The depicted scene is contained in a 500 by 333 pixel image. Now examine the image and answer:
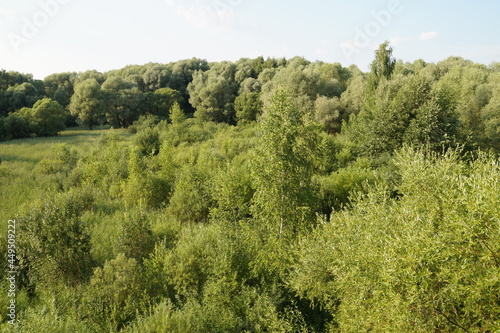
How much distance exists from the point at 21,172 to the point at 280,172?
35106mm

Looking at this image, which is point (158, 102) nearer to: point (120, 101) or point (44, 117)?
point (120, 101)

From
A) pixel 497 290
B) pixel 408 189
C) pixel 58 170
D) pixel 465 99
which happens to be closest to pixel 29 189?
pixel 58 170

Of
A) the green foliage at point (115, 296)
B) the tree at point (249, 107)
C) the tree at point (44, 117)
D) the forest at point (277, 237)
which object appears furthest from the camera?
the tree at point (249, 107)

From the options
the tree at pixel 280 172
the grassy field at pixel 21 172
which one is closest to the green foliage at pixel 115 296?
the tree at pixel 280 172

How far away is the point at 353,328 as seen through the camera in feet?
36.4

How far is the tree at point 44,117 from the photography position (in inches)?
2095

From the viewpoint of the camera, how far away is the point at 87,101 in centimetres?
6003

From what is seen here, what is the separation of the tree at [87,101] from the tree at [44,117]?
4.64 metres

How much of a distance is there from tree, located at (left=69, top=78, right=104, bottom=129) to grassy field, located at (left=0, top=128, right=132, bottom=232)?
8.33 meters

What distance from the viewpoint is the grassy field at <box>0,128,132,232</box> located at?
2531 centimetres

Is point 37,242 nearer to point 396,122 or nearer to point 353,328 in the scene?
point 353,328

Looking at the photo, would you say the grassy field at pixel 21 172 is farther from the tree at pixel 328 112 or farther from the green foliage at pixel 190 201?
the tree at pixel 328 112

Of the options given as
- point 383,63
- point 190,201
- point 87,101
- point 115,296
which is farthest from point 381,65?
point 87,101

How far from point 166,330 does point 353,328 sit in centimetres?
780
